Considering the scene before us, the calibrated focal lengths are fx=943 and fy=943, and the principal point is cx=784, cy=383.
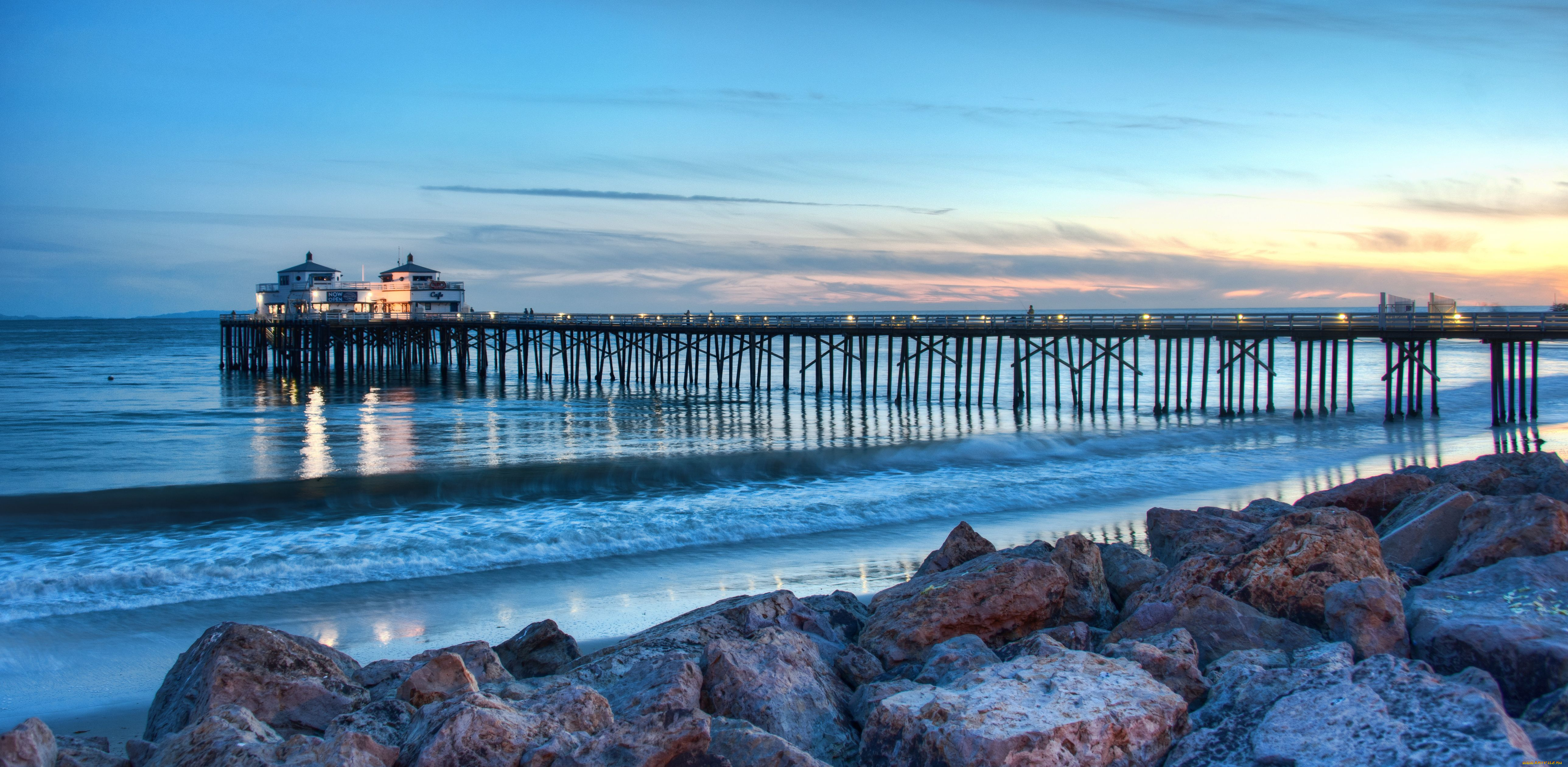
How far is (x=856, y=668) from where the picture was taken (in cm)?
591

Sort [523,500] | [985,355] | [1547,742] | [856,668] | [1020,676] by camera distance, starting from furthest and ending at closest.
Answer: [985,355], [523,500], [856,668], [1020,676], [1547,742]

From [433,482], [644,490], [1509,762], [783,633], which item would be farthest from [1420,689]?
[433,482]

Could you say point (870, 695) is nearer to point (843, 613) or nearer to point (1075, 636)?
point (1075, 636)

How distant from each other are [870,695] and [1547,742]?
304cm

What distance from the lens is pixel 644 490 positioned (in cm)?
1844

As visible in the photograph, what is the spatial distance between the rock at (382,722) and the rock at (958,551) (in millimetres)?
4486

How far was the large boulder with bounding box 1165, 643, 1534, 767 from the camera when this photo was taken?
3912 millimetres

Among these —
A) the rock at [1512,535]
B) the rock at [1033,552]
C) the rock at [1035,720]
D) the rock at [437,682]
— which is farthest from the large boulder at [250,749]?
the rock at [1512,535]

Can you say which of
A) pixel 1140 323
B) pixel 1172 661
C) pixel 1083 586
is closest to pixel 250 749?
pixel 1172 661

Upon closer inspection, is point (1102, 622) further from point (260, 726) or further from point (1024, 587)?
point (260, 726)

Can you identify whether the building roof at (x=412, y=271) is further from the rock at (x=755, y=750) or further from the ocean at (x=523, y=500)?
the rock at (x=755, y=750)

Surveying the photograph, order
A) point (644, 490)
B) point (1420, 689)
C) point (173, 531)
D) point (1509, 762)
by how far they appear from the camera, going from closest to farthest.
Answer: point (1509, 762) < point (1420, 689) < point (173, 531) < point (644, 490)

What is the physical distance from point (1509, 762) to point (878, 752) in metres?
2.59

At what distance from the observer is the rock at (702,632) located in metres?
6.08
